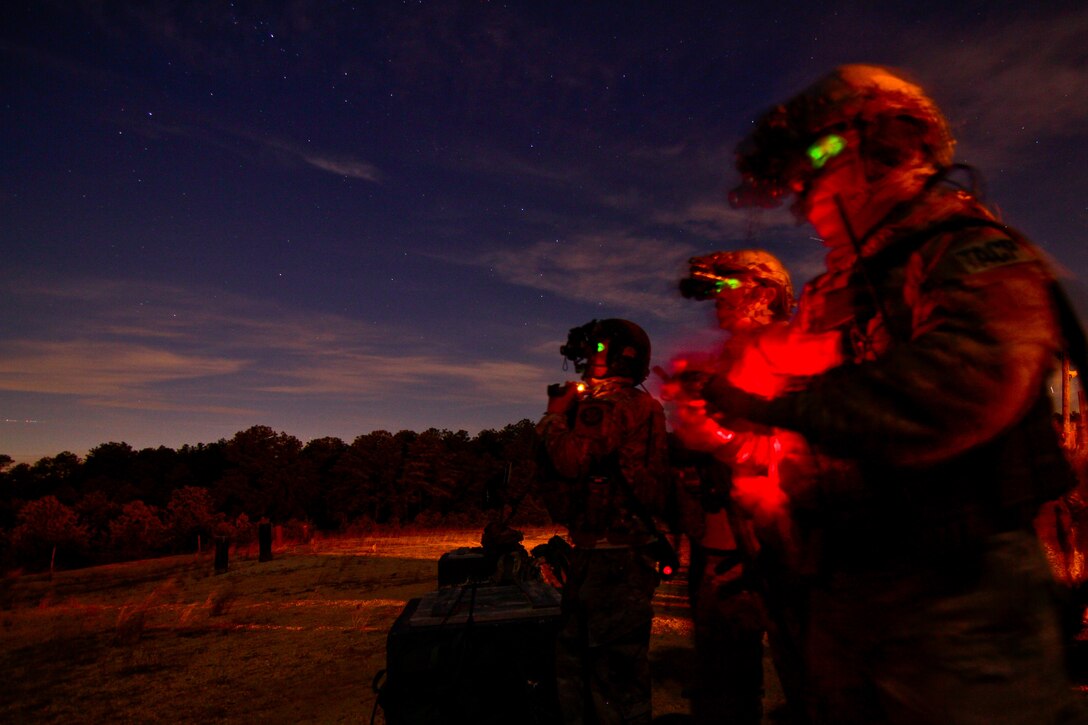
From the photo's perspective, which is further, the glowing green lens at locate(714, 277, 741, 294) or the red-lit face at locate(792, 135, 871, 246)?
the glowing green lens at locate(714, 277, 741, 294)

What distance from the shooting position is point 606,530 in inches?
163

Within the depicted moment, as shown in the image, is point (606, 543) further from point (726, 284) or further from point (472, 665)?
point (726, 284)

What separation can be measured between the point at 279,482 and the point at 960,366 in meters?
52.2

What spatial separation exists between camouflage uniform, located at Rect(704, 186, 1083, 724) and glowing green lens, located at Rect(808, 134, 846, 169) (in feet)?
1.18

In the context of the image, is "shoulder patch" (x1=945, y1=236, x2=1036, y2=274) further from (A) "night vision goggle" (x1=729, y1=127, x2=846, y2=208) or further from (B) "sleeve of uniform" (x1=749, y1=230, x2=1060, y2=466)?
(A) "night vision goggle" (x1=729, y1=127, x2=846, y2=208)

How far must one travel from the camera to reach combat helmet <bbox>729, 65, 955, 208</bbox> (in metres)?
1.75

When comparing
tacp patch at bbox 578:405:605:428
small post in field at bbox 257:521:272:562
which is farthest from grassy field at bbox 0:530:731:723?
tacp patch at bbox 578:405:605:428

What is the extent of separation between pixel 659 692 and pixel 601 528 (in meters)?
3.00

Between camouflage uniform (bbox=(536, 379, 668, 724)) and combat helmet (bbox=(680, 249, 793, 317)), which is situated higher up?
combat helmet (bbox=(680, 249, 793, 317))

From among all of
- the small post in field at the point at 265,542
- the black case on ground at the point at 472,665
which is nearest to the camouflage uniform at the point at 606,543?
the black case on ground at the point at 472,665

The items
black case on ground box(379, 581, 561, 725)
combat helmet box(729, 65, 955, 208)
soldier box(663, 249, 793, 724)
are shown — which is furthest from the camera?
black case on ground box(379, 581, 561, 725)

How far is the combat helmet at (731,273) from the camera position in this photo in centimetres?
497

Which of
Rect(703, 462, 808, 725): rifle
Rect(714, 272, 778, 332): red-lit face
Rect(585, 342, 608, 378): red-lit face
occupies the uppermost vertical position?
Rect(714, 272, 778, 332): red-lit face

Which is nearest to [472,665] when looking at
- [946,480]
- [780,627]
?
[780,627]
